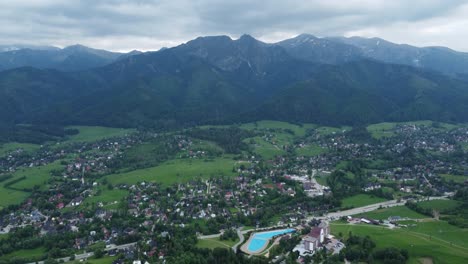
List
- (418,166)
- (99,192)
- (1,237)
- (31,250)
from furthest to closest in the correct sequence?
(418,166) → (99,192) → (1,237) → (31,250)

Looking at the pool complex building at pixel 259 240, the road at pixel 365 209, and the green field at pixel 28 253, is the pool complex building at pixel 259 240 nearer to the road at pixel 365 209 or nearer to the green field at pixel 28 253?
the road at pixel 365 209

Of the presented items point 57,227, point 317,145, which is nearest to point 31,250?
point 57,227

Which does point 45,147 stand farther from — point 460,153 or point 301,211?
point 460,153

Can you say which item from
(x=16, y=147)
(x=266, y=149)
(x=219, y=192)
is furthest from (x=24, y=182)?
(x=266, y=149)

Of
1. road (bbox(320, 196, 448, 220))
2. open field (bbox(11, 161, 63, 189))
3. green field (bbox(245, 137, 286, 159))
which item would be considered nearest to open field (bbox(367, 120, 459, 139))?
green field (bbox(245, 137, 286, 159))

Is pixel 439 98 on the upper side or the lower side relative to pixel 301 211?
upper

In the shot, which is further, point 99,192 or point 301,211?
point 99,192
